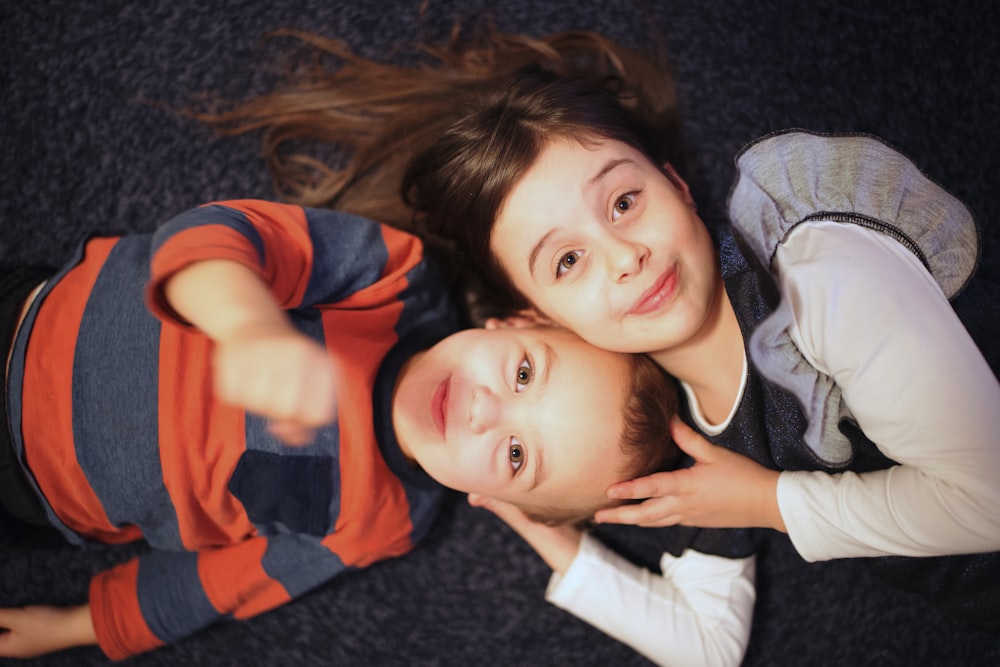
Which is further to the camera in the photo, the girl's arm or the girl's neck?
the girl's arm

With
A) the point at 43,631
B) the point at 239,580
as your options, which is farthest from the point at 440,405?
the point at 43,631

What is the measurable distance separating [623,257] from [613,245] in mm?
17

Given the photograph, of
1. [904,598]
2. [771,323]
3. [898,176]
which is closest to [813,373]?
[771,323]

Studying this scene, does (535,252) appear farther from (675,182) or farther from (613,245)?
(675,182)

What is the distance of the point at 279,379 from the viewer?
58 cm

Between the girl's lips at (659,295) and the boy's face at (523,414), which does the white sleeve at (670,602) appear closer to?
the boy's face at (523,414)

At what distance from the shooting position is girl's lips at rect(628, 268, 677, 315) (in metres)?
0.81

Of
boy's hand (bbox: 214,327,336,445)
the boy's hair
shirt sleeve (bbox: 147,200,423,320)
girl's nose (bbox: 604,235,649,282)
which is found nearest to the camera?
boy's hand (bbox: 214,327,336,445)

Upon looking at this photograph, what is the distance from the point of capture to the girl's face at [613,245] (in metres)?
0.80

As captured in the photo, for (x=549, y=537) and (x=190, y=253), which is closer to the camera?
(x=190, y=253)

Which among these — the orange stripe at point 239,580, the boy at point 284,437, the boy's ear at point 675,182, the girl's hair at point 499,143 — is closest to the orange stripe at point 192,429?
the boy at point 284,437

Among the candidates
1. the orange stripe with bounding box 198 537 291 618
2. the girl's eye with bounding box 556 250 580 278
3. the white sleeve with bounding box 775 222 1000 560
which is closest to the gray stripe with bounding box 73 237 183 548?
the orange stripe with bounding box 198 537 291 618

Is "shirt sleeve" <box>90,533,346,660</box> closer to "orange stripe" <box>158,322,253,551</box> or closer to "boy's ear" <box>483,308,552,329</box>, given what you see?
"orange stripe" <box>158,322,253,551</box>

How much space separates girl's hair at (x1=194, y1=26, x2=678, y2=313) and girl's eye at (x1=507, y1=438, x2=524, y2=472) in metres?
0.19
